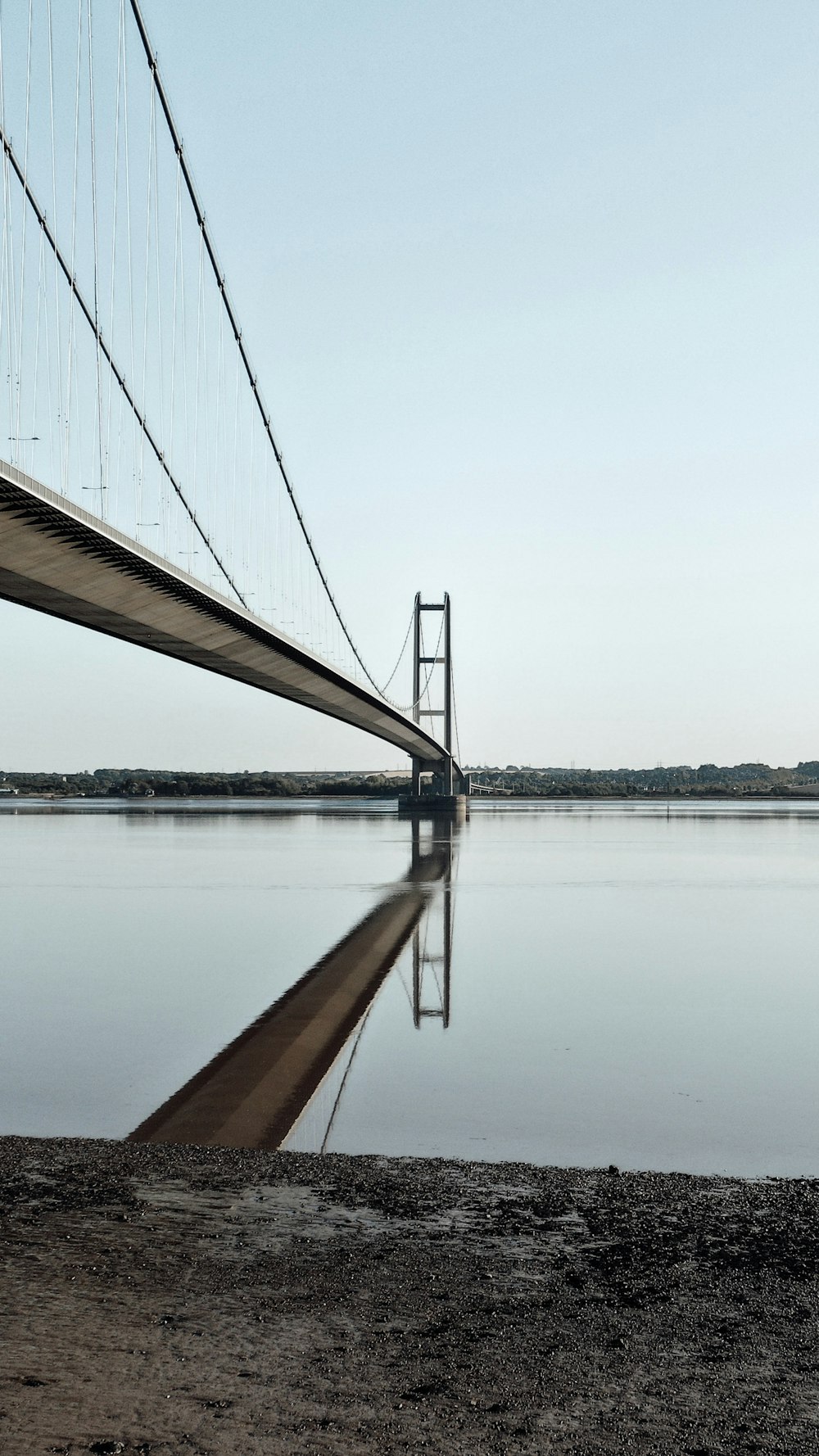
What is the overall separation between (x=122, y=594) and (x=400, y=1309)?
1838cm

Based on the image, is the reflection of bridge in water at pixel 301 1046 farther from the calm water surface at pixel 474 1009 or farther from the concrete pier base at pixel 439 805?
the concrete pier base at pixel 439 805

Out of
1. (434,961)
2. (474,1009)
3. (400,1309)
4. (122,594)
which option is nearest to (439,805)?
(122,594)

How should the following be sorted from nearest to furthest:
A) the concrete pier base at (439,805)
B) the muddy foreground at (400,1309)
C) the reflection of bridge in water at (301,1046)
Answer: the muddy foreground at (400,1309) → the reflection of bridge in water at (301,1046) → the concrete pier base at (439,805)

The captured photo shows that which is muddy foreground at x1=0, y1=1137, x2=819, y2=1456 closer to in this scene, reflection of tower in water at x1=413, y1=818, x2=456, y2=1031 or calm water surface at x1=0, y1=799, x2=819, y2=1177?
calm water surface at x1=0, y1=799, x2=819, y2=1177

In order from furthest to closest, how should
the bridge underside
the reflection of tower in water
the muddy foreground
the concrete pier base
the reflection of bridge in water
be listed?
the concrete pier base < the bridge underside < the reflection of tower in water < the reflection of bridge in water < the muddy foreground

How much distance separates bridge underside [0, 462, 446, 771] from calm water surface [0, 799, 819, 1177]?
18.8ft

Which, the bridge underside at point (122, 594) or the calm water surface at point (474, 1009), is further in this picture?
the bridge underside at point (122, 594)

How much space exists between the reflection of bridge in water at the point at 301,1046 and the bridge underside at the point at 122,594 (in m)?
7.20

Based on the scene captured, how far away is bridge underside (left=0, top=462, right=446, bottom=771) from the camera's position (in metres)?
17.1

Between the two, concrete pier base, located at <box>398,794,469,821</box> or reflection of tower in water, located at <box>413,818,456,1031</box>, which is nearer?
reflection of tower in water, located at <box>413,818,456,1031</box>

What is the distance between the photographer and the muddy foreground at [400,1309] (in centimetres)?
418

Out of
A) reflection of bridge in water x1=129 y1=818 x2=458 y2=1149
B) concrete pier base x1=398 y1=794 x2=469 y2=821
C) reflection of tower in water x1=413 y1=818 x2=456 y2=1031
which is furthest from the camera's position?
concrete pier base x1=398 y1=794 x2=469 y2=821

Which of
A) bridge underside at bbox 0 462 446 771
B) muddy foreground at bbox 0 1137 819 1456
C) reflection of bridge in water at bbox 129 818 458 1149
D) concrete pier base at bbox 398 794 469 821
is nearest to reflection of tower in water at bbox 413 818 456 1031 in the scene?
reflection of bridge in water at bbox 129 818 458 1149

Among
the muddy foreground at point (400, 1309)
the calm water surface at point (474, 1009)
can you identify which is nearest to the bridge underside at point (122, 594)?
the calm water surface at point (474, 1009)
